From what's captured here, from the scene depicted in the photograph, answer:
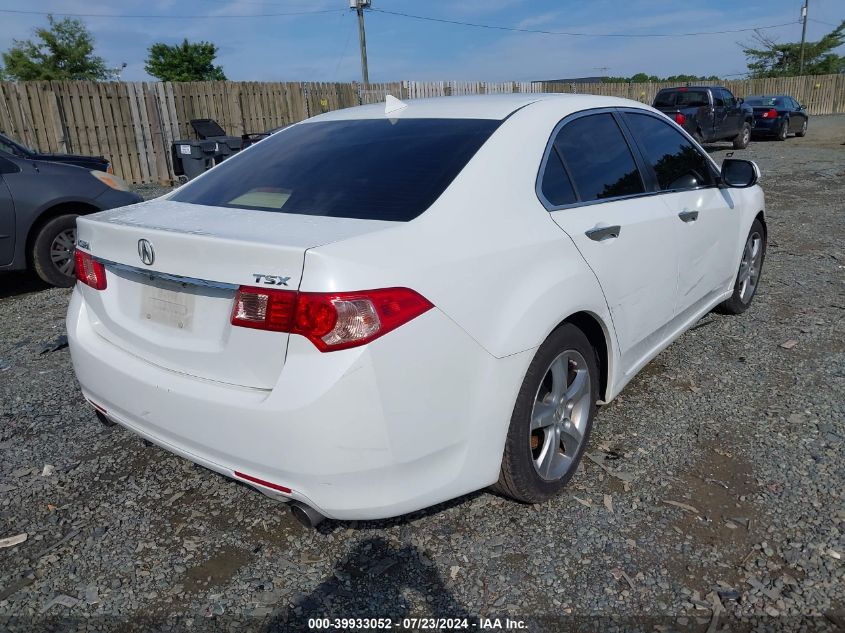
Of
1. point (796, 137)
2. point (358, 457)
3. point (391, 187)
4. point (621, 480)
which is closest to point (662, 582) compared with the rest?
point (621, 480)

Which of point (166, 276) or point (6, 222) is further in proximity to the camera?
point (6, 222)

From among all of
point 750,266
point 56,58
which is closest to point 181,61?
point 56,58

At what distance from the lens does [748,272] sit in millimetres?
4875

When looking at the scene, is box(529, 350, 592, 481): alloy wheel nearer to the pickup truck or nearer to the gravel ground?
the gravel ground

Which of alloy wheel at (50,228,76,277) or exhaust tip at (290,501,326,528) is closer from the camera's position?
exhaust tip at (290,501,326,528)

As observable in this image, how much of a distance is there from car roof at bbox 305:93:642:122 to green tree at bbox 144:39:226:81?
175ft

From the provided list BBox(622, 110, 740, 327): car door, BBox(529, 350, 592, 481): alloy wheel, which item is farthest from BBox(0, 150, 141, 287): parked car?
BBox(529, 350, 592, 481): alloy wheel

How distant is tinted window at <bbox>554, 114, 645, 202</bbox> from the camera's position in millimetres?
2812

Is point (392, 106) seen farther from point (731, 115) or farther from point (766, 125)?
point (766, 125)

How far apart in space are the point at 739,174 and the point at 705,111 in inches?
586

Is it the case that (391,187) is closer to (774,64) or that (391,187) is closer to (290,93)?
(290,93)

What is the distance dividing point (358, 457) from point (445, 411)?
311 mm

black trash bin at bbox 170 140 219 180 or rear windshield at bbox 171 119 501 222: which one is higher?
rear windshield at bbox 171 119 501 222

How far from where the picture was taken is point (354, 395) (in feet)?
6.09
